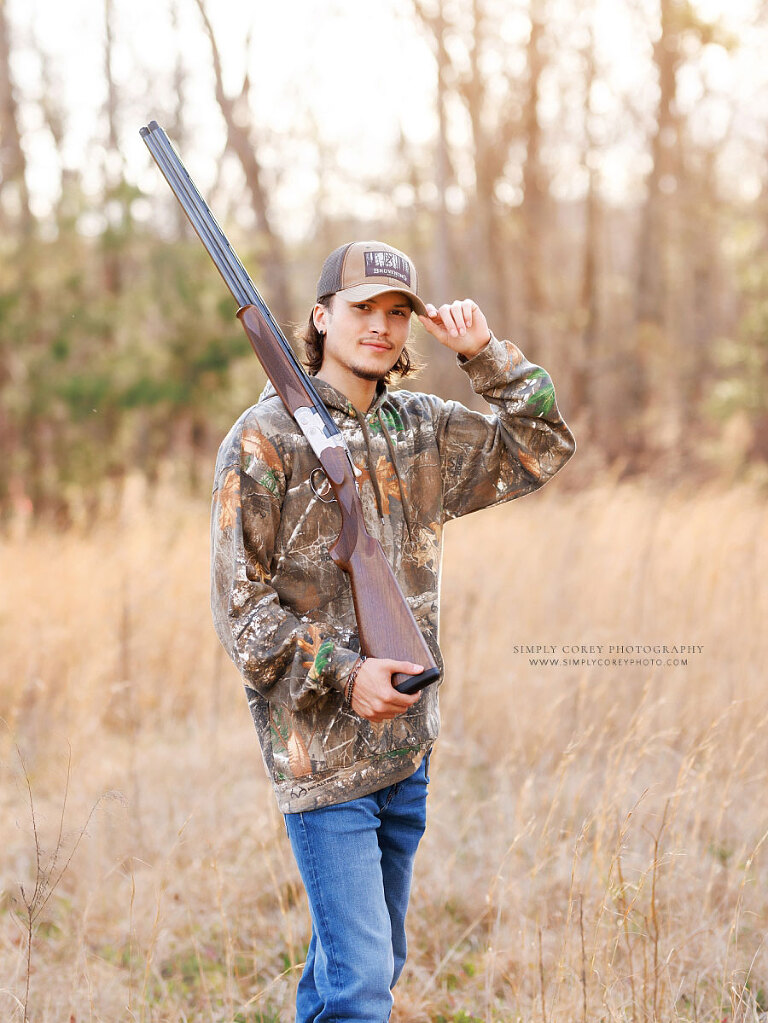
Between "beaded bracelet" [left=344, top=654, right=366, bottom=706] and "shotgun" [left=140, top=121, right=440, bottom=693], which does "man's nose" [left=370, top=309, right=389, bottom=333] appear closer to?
"shotgun" [left=140, top=121, right=440, bottom=693]

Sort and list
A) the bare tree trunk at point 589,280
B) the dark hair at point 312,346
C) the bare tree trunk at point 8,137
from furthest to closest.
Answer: the bare tree trunk at point 589,280 → the bare tree trunk at point 8,137 → the dark hair at point 312,346

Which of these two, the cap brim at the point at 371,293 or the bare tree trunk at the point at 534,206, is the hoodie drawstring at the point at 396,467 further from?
the bare tree trunk at the point at 534,206

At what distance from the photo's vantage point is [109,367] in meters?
10.4

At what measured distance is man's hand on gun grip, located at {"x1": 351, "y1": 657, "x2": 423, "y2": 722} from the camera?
2074 millimetres

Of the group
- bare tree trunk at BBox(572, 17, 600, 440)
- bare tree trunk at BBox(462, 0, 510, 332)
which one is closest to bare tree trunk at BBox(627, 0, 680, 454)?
bare tree trunk at BBox(572, 17, 600, 440)

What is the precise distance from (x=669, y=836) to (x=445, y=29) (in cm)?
1621

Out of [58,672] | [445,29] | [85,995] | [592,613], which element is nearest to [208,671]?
[58,672]

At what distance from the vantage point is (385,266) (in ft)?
7.84

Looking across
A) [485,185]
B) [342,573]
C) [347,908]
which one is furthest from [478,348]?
[485,185]

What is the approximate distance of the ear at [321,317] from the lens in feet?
8.16

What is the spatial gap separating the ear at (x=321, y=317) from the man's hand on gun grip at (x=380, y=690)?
90 cm

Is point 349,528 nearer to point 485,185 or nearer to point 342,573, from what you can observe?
point 342,573

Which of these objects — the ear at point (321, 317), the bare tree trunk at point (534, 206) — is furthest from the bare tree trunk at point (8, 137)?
the ear at point (321, 317)

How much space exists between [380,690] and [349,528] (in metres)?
0.39
